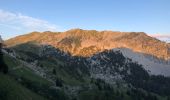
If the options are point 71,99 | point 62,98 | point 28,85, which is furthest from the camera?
point 71,99

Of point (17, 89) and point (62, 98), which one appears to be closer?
point (17, 89)

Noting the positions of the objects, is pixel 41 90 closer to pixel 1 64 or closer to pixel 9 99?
pixel 1 64

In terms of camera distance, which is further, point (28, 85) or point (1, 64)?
point (28, 85)

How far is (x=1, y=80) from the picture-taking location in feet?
346

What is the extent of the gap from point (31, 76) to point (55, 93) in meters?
25.9

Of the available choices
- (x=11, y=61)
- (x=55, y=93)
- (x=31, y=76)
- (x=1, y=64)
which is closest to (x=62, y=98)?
(x=55, y=93)

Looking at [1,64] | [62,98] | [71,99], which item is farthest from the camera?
[71,99]

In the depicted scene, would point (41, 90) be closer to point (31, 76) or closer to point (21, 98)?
point (31, 76)

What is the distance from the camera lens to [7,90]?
323ft

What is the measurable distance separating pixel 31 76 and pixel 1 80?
90.3 m

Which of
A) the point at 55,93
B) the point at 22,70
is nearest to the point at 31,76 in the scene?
the point at 22,70

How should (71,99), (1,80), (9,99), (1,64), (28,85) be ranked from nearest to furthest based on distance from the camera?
(9,99)
(1,80)
(1,64)
(28,85)
(71,99)

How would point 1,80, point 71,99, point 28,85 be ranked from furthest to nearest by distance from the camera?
point 71,99, point 28,85, point 1,80

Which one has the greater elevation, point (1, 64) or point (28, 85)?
point (1, 64)
